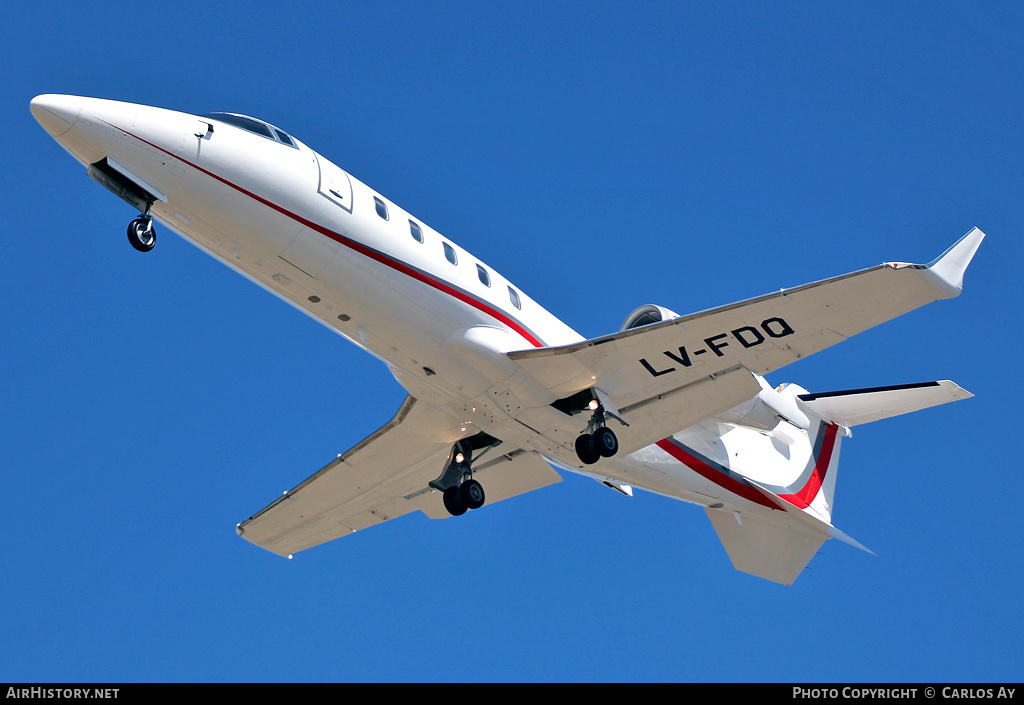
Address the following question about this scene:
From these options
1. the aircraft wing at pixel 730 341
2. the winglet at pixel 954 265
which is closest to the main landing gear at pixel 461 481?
the aircraft wing at pixel 730 341

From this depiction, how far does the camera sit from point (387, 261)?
14.2 m

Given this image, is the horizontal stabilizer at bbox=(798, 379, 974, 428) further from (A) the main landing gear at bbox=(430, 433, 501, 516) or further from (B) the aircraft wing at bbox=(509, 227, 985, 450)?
(A) the main landing gear at bbox=(430, 433, 501, 516)

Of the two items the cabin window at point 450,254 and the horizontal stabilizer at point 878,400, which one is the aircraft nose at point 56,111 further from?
the horizontal stabilizer at point 878,400

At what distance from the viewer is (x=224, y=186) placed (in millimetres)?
13352

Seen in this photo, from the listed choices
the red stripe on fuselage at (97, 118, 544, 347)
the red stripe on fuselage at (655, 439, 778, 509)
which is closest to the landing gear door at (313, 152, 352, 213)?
the red stripe on fuselage at (97, 118, 544, 347)

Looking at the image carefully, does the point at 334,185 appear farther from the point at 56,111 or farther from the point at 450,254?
the point at 56,111

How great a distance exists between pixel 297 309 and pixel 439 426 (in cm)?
290

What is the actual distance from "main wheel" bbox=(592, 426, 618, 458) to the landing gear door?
4.58m

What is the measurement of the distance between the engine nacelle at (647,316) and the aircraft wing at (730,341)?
1310 mm

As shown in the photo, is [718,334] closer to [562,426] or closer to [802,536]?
[562,426]

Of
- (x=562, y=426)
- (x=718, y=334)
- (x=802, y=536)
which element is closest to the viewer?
(x=718, y=334)

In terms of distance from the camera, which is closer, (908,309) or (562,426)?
(908,309)

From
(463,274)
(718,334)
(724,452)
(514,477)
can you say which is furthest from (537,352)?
(724,452)

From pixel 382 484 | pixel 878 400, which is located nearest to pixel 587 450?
pixel 382 484
